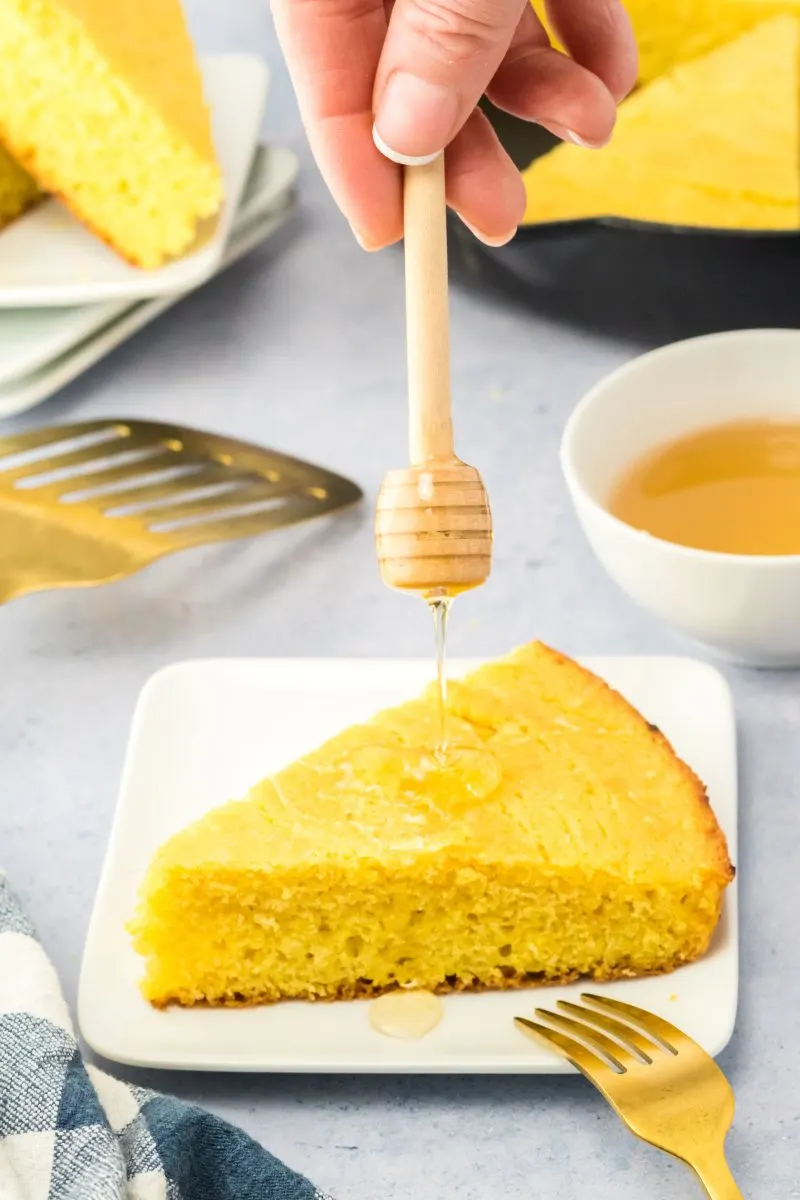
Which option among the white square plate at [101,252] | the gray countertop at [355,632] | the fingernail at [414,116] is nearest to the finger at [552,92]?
the fingernail at [414,116]

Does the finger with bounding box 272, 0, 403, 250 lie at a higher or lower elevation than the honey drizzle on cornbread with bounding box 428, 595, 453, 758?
higher

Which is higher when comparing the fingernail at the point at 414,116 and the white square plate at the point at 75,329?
the fingernail at the point at 414,116

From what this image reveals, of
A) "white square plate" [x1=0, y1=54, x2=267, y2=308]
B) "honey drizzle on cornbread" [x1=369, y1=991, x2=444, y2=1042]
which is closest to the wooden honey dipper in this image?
"honey drizzle on cornbread" [x1=369, y1=991, x2=444, y2=1042]

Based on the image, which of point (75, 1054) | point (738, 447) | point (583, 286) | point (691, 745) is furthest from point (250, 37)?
point (75, 1054)

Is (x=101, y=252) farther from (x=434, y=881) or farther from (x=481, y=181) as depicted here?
(x=434, y=881)

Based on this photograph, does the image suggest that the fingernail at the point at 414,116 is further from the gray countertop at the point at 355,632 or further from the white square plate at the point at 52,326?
the white square plate at the point at 52,326

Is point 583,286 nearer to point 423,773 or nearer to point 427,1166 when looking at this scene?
point 423,773

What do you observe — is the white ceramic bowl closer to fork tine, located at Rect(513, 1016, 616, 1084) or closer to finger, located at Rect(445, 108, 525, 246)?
finger, located at Rect(445, 108, 525, 246)
